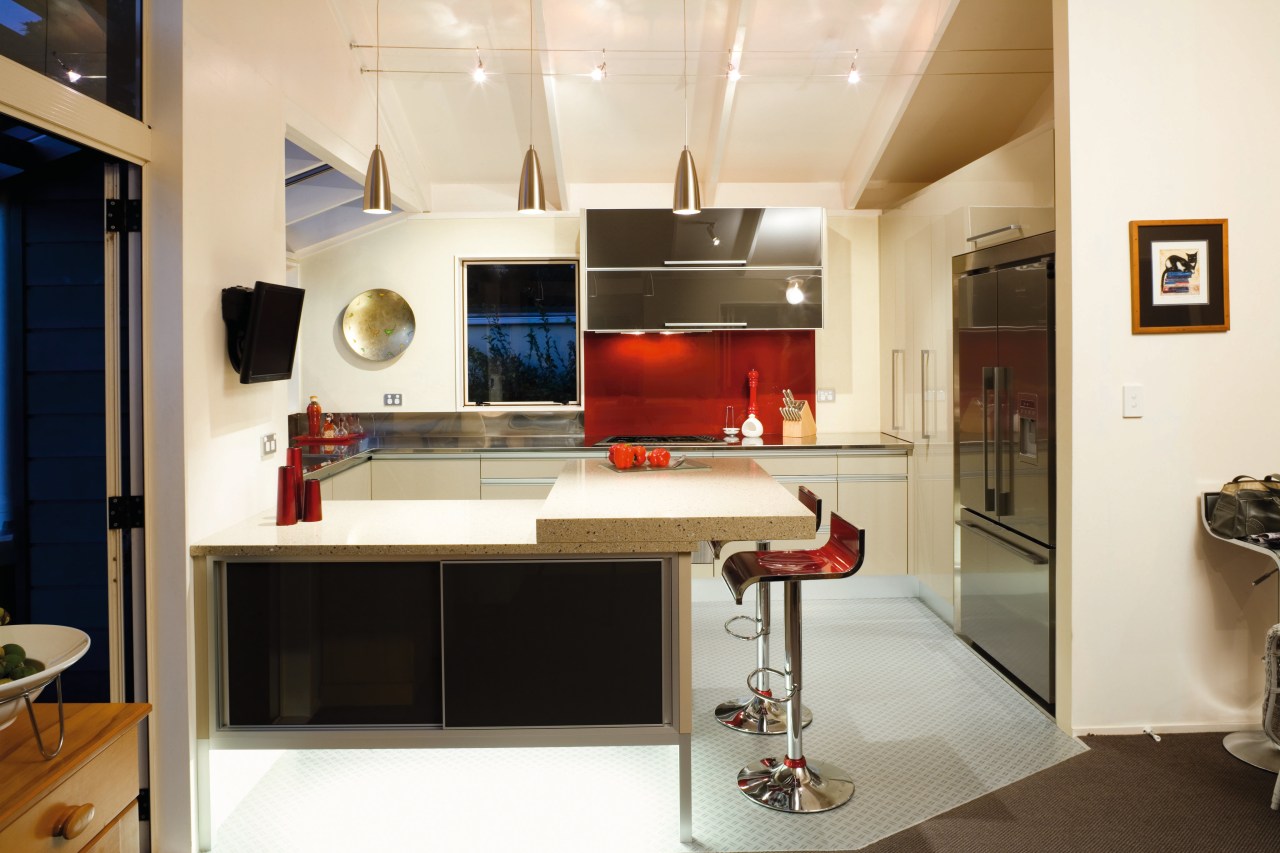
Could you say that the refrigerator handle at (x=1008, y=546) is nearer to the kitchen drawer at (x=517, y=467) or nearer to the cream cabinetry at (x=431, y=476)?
the kitchen drawer at (x=517, y=467)

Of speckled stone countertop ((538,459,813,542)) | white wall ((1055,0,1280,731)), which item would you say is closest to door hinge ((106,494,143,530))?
speckled stone countertop ((538,459,813,542))

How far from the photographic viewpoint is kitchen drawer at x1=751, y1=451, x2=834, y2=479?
18.1 ft

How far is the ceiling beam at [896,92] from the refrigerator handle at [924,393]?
1.19m

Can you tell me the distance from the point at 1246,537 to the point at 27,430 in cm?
384

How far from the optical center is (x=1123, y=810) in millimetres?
2916

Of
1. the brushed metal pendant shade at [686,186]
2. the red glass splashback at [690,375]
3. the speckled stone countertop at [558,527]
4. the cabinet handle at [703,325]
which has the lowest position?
the speckled stone countertop at [558,527]

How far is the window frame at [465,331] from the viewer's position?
5.99 metres

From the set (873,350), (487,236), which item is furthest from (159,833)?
(873,350)

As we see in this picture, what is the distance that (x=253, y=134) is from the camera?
3154mm

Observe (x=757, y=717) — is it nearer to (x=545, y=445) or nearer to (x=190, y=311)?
(x=190, y=311)

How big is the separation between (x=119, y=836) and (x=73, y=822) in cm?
19

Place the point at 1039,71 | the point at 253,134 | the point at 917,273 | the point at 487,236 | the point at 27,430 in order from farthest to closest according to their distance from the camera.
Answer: the point at 487,236 < the point at 917,273 < the point at 1039,71 < the point at 253,134 < the point at 27,430

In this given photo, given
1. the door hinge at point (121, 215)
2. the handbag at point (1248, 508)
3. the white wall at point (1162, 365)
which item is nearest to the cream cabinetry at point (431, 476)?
the door hinge at point (121, 215)

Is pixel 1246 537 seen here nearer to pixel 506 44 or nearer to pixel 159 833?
pixel 159 833
